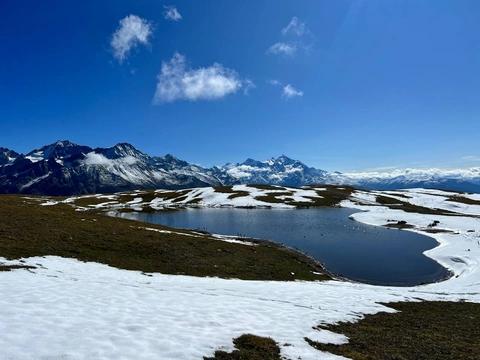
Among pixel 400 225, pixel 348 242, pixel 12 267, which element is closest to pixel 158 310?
pixel 12 267

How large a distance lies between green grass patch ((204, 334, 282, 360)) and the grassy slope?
17.5 metres

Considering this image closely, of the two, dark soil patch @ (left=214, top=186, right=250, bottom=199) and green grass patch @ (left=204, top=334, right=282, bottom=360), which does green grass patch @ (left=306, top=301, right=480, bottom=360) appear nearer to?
green grass patch @ (left=204, top=334, right=282, bottom=360)

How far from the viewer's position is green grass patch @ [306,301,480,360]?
51.1ft

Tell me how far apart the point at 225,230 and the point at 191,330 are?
61.0m

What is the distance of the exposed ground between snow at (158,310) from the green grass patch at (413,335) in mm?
881

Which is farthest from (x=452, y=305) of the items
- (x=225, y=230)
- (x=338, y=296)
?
(x=225, y=230)

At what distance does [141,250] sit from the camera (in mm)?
36750

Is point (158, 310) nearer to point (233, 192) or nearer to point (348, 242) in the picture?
point (348, 242)

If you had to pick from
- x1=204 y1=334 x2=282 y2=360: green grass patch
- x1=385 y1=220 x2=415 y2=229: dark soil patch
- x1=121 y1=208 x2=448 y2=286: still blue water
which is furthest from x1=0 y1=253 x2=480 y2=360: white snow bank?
x1=385 y1=220 x2=415 y2=229: dark soil patch

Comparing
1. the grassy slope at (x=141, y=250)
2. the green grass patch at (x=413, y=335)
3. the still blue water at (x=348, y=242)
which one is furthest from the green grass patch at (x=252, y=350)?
the still blue water at (x=348, y=242)

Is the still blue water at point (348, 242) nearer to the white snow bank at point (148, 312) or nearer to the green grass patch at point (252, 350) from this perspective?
the white snow bank at point (148, 312)

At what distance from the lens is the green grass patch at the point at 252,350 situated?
43.7ft

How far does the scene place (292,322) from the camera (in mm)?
18688

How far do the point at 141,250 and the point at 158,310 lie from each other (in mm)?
19430
